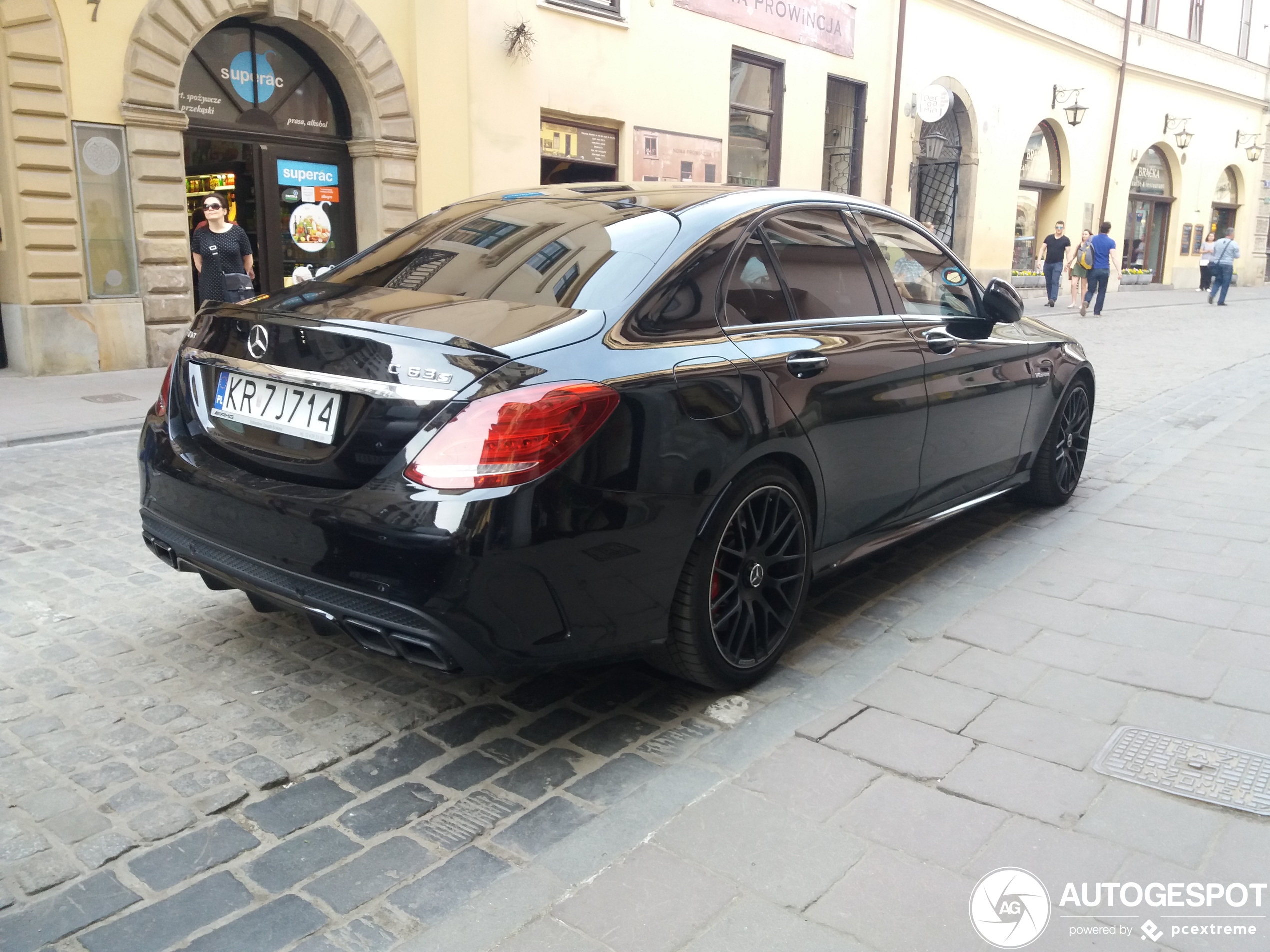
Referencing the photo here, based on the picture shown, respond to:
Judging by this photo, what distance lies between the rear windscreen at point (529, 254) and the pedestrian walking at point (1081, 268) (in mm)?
19039

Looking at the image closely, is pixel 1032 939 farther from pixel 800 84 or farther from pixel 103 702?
pixel 800 84

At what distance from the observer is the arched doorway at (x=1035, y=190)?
25.5 meters

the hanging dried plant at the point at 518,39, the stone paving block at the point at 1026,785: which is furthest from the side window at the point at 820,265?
the hanging dried plant at the point at 518,39

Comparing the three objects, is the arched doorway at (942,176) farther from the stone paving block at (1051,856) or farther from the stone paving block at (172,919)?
the stone paving block at (172,919)

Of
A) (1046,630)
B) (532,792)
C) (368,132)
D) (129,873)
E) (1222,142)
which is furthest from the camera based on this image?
(1222,142)

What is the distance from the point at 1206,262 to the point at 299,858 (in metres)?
35.8

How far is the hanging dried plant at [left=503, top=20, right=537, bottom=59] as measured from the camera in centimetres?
1376

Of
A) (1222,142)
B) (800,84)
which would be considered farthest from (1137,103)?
(800,84)

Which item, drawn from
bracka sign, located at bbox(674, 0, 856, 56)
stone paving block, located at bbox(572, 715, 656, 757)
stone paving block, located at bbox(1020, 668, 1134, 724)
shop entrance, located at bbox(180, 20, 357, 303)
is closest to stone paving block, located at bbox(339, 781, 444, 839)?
stone paving block, located at bbox(572, 715, 656, 757)

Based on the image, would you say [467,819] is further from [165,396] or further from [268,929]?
[165,396]

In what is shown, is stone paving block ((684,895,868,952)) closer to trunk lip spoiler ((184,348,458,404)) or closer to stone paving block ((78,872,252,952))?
stone paving block ((78,872,252,952))

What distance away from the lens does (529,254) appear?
10.9ft

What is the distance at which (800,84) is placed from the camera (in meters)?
18.7

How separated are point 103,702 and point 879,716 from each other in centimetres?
238
